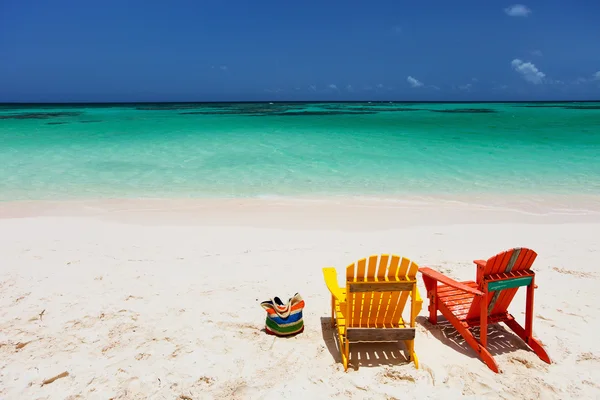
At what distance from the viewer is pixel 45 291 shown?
520cm

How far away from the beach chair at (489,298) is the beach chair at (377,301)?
0.50 metres

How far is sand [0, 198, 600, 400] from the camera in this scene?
3.59 metres

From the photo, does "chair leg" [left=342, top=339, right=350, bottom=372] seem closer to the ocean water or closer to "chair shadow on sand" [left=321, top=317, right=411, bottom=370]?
"chair shadow on sand" [left=321, top=317, right=411, bottom=370]

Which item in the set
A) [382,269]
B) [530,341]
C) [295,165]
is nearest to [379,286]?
[382,269]

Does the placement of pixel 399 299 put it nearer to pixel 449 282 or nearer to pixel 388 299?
pixel 388 299

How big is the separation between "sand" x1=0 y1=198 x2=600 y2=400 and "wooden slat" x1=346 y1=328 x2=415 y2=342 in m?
0.27

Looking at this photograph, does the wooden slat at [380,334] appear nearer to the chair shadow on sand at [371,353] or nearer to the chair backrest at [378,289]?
the chair backrest at [378,289]

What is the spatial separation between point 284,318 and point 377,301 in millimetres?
997

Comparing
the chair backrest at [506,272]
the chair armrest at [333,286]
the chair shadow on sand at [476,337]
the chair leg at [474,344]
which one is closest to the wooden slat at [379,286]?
the chair armrest at [333,286]

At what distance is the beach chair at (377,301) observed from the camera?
3650 mm

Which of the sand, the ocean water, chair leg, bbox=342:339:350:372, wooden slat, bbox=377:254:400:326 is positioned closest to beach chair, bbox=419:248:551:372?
the sand

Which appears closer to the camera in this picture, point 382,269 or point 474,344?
point 382,269

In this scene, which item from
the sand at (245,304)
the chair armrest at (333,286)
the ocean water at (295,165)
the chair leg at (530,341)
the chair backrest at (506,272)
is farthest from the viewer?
the ocean water at (295,165)

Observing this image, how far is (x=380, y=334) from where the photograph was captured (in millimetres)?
3848
